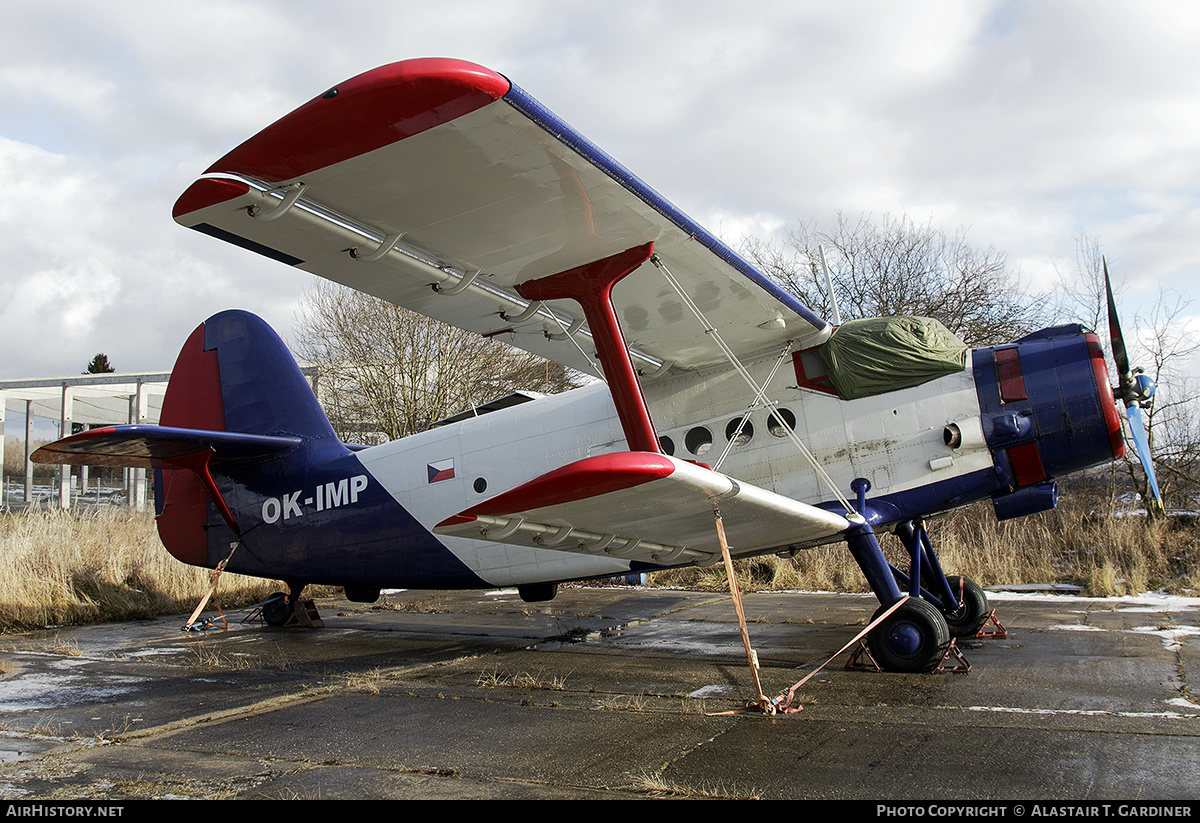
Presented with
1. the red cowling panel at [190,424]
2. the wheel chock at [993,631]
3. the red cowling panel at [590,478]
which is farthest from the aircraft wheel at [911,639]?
the red cowling panel at [190,424]

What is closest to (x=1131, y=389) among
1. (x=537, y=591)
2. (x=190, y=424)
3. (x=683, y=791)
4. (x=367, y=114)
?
(x=683, y=791)

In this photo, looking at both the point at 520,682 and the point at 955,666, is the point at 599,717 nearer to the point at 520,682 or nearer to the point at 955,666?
the point at 520,682

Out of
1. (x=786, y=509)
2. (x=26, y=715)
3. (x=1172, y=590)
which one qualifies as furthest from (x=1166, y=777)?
(x=1172, y=590)

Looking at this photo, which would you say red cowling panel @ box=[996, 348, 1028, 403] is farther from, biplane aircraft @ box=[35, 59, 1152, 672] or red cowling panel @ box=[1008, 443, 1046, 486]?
red cowling panel @ box=[1008, 443, 1046, 486]

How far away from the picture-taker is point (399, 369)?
64.8ft

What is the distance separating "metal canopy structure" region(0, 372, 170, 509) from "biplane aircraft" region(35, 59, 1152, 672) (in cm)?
1328

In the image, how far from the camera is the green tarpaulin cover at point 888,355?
588 centimetres

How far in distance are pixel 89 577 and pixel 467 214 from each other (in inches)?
364

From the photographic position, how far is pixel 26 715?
477 cm

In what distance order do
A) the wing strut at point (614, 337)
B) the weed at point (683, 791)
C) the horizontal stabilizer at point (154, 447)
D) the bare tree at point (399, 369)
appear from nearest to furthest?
the weed at point (683, 791), the wing strut at point (614, 337), the horizontal stabilizer at point (154, 447), the bare tree at point (399, 369)

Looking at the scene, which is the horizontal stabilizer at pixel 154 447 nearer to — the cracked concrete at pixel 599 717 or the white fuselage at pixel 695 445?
the white fuselage at pixel 695 445

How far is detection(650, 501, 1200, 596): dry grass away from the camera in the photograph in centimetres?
1044

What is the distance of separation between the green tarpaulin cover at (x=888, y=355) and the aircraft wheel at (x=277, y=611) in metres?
6.79

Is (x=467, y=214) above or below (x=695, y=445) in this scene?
above
